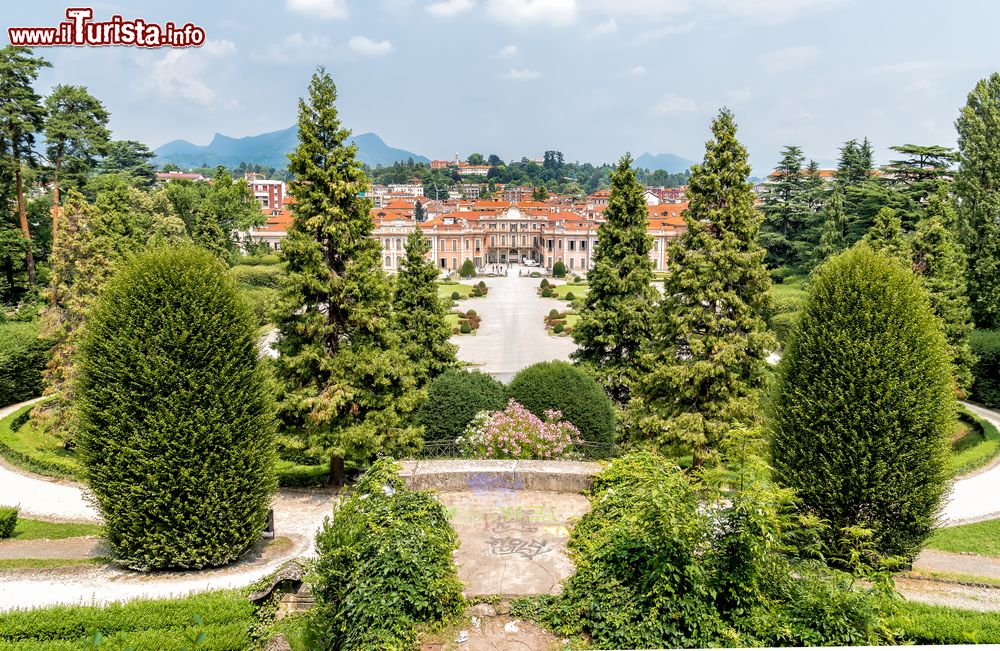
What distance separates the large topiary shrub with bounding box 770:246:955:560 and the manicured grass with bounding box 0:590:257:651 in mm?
6602

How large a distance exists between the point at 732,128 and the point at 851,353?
25.1ft

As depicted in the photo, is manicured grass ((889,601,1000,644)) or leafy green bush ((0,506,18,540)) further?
leafy green bush ((0,506,18,540))

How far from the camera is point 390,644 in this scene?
5.17 m

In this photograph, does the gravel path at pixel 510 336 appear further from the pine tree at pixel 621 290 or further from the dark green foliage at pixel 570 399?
the dark green foliage at pixel 570 399

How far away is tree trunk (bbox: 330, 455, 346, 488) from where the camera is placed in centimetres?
1357

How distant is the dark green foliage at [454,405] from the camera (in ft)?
49.2

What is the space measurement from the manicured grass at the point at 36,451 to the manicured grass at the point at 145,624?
35.8ft

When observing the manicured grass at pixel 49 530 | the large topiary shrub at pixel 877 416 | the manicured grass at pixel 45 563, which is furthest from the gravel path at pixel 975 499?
the manicured grass at pixel 49 530

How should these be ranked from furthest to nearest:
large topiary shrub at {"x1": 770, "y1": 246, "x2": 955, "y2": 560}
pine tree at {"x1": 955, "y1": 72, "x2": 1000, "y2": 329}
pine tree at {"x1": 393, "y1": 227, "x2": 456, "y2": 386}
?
pine tree at {"x1": 955, "y1": 72, "x2": 1000, "y2": 329}
pine tree at {"x1": 393, "y1": 227, "x2": 456, "y2": 386}
large topiary shrub at {"x1": 770, "y1": 246, "x2": 955, "y2": 560}

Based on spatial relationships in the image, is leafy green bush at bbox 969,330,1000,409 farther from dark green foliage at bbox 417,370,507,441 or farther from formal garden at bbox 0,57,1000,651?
dark green foliage at bbox 417,370,507,441

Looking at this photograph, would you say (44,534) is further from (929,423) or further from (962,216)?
(962,216)

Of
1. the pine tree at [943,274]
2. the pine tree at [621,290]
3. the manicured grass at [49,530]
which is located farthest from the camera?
the pine tree at [943,274]

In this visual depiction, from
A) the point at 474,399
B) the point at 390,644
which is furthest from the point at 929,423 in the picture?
the point at 474,399

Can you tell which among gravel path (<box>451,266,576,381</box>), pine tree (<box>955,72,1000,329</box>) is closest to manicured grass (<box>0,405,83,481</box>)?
gravel path (<box>451,266,576,381</box>)
